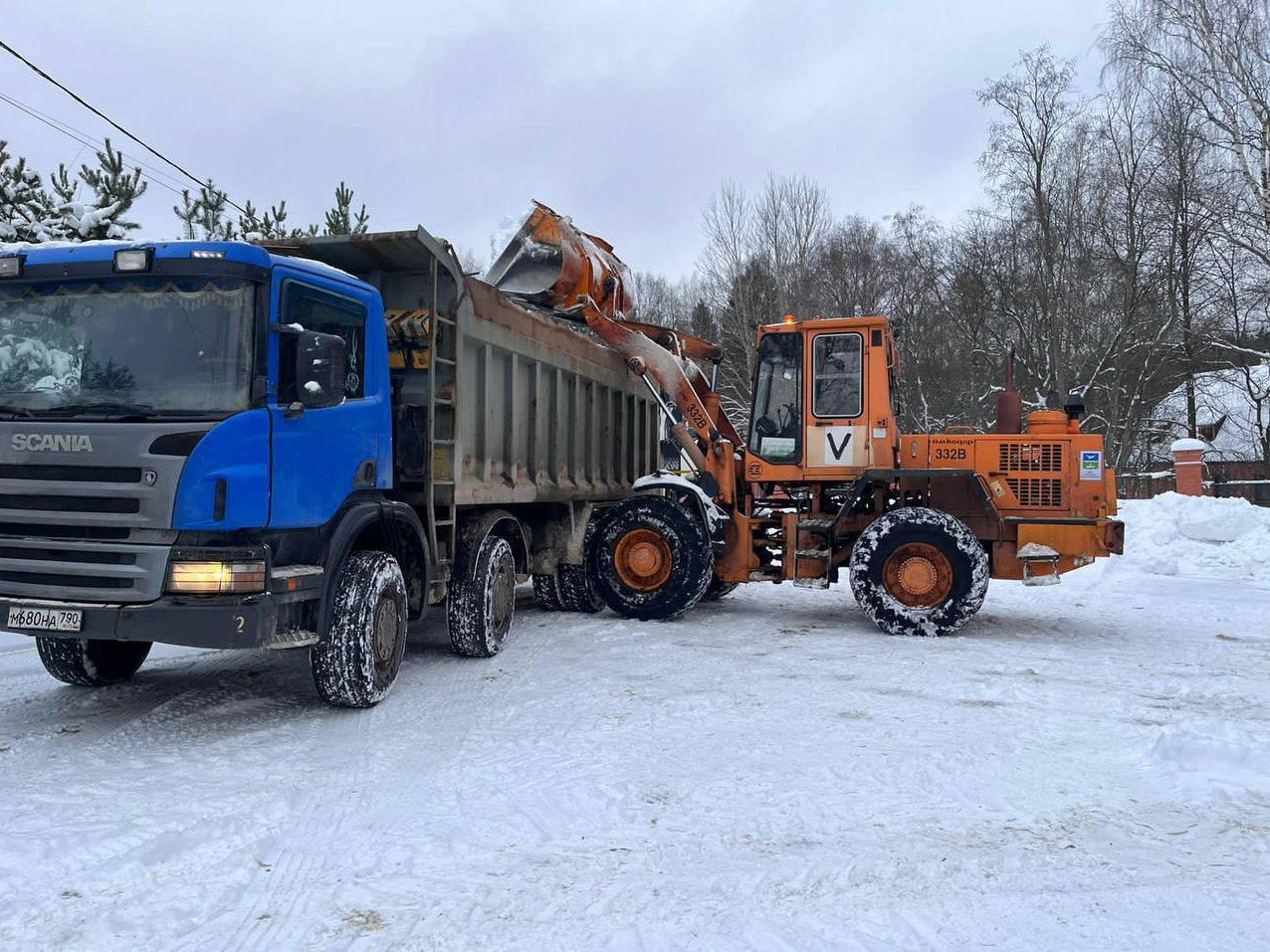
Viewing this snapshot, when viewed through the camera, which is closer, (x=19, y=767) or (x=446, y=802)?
(x=446, y=802)

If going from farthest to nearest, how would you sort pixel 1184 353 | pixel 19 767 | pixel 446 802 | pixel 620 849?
pixel 1184 353
pixel 19 767
pixel 446 802
pixel 620 849

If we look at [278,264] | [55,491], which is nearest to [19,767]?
[55,491]

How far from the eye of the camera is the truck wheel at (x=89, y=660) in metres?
6.11

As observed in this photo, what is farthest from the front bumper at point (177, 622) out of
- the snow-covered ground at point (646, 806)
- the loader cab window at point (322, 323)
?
the loader cab window at point (322, 323)

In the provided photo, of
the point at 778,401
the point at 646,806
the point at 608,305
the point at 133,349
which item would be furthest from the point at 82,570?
the point at 778,401

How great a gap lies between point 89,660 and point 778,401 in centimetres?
644

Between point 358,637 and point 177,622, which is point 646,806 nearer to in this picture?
point 358,637

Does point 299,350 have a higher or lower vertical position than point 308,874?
higher

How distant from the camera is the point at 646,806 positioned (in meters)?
4.28

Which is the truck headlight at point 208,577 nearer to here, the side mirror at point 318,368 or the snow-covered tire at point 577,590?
the side mirror at point 318,368

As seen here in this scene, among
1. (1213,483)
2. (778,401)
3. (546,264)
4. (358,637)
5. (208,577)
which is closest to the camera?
(208,577)

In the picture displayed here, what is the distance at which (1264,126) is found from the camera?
20.8 metres

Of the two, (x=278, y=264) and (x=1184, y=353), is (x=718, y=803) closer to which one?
(x=278, y=264)

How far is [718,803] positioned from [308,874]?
5.86 ft
